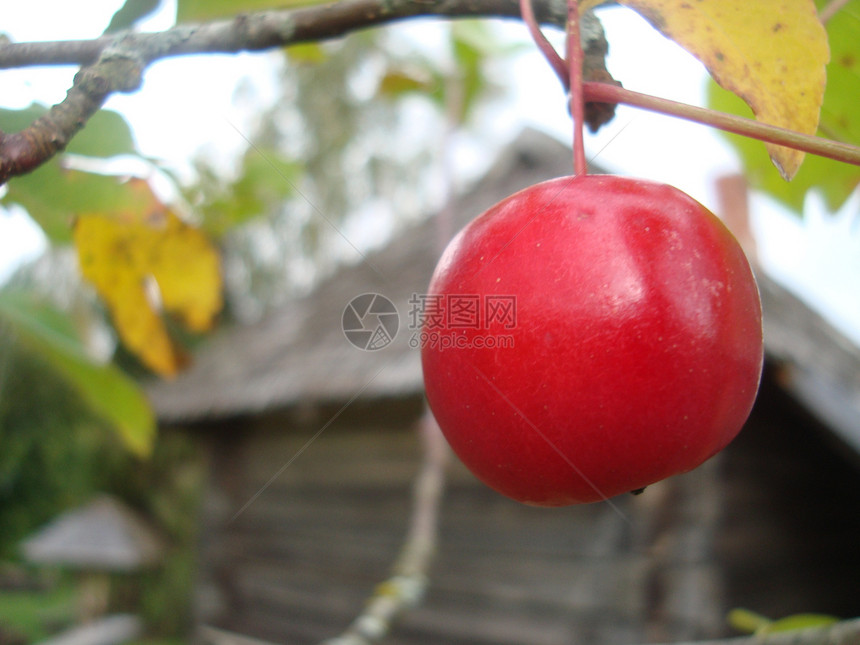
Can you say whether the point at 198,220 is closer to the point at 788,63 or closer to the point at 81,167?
the point at 81,167

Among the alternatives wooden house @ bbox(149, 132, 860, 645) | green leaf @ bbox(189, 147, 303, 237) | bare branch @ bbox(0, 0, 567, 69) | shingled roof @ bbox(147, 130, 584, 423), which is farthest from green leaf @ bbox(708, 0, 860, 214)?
shingled roof @ bbox(147, 130, 584, 423)

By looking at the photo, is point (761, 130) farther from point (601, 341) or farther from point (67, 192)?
point (67, 192)

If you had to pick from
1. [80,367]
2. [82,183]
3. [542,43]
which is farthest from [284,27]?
[80,367]

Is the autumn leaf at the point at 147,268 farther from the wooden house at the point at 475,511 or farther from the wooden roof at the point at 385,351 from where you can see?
the wooden roof at the point at 385,351

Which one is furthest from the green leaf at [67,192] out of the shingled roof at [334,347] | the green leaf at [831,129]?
the shingled roof at [334,347]

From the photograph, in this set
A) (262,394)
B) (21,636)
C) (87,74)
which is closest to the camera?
(87,74)

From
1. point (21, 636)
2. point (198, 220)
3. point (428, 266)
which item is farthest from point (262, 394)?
point (21, 636)
